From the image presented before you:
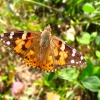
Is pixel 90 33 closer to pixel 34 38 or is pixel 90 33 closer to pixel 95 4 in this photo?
pixel 95 4

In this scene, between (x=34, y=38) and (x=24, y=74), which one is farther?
(x=24, y=74)

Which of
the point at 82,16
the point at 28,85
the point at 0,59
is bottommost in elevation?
the point at 28,85

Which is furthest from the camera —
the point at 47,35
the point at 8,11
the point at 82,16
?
the point at 8,11

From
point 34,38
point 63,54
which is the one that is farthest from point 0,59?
point 63,54

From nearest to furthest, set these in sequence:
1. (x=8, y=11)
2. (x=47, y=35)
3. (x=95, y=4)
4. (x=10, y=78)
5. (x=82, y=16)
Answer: (x=47, y=35) < (x=95, y=4) < (x=10, y=78) < (x=82, y=16) < (x=8, y=11)

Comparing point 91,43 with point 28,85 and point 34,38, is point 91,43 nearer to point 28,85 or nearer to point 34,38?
point 28,85

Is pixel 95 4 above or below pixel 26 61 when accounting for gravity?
above

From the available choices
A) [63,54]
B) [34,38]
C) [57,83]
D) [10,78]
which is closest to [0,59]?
[10,78]
